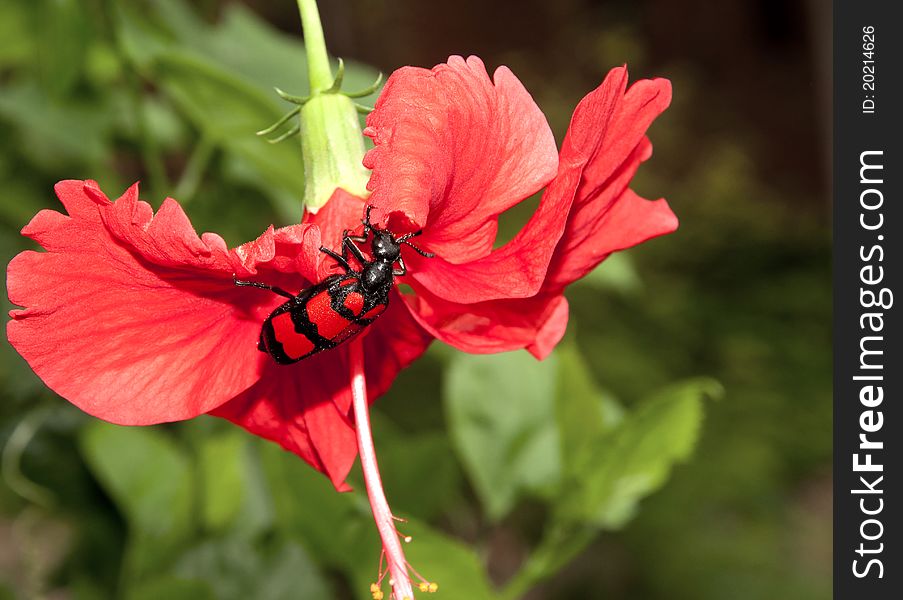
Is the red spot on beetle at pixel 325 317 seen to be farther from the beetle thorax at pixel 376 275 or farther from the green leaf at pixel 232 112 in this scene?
the green leaf at pixel 232 112

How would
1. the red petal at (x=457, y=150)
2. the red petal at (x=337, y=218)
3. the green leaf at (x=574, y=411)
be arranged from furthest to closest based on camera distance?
1. the green leaf at (x=574, y=411)
2. the red petal at (x=337, y=218)
3. the red petal at (x=457, y=150)

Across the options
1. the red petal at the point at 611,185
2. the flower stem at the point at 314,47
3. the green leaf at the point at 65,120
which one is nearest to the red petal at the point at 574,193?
the red petal at the point at 611,185

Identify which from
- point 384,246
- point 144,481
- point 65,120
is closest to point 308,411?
point 384,246

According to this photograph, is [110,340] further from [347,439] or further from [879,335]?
[879,335]

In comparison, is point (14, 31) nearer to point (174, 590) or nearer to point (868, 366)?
point (174, 590)

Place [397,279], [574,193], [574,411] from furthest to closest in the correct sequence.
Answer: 1. [574,411]
2. [397,279]
3. [574,193]

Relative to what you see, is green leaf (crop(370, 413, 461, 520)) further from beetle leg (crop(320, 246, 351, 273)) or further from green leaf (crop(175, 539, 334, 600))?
beetle leg (crop(320, 246, 351, 273))
